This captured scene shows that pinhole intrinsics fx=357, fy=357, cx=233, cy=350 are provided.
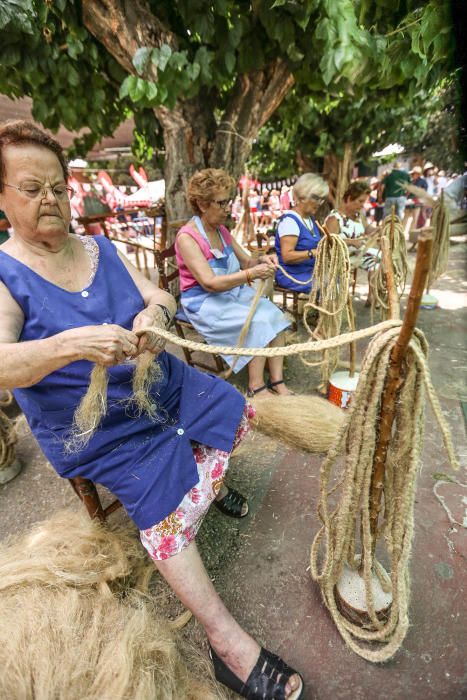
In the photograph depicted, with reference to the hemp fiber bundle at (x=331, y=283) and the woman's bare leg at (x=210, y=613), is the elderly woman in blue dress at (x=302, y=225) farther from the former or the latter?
the woman's bare leg at (x=210, y=613)

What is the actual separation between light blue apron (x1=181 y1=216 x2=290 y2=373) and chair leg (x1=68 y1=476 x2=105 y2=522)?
4.56 ft

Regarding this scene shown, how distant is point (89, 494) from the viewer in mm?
1628

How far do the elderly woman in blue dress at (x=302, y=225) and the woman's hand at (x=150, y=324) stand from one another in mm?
1961

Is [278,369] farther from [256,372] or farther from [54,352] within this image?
[54,352]

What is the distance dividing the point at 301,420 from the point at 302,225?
1.84m

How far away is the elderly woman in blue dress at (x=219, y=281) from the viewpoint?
2.58 m

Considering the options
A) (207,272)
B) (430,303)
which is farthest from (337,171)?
(207,272)

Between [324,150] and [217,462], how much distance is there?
6.20 metres

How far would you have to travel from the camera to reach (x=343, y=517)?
1.20 metres

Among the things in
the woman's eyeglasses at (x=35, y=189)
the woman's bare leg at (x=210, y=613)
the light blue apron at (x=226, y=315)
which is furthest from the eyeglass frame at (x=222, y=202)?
the woman's bare leg at (x=210, y=613)

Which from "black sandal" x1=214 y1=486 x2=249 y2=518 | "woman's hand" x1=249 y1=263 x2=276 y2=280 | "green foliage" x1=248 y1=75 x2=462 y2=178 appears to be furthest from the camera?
"green foliage" x1=248 y1=75 x2=462 y2=178

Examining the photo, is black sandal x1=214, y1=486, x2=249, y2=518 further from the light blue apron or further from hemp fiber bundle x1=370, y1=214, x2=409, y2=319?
hemp fiber bundle x1=370, y1=214, x2=409, y2=319

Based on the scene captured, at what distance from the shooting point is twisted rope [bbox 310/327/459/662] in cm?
98

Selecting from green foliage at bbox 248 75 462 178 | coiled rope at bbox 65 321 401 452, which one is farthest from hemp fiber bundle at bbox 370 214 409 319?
coiled rope at bbox 65 321 401 452
